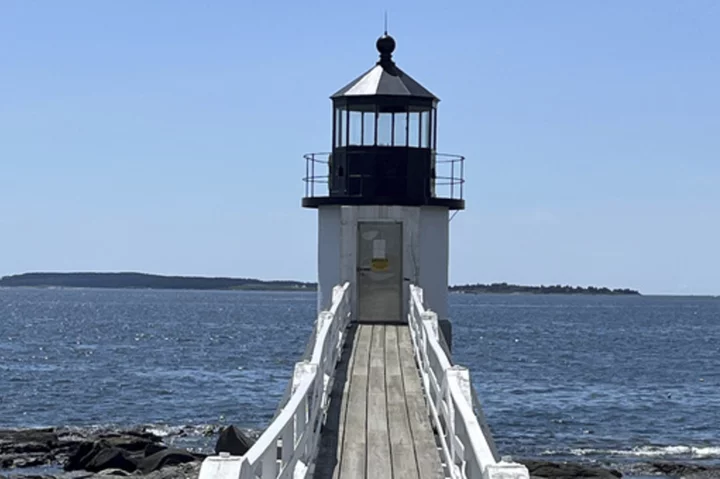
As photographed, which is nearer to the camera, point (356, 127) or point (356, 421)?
point (356, 421)

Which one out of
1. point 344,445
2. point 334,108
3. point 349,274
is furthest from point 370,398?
point 334,108

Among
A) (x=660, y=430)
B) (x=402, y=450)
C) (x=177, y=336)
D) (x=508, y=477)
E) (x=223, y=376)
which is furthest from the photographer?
(x=177, y=336)

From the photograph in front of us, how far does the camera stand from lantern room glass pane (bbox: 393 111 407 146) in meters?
20.8

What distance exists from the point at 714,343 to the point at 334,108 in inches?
2723

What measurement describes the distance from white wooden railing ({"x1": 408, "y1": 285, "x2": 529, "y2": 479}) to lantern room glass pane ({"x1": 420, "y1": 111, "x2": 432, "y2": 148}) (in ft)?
22.2

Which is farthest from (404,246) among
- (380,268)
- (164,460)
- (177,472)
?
(164,460)

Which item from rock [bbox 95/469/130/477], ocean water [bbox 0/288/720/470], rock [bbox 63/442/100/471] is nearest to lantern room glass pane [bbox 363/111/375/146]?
rock [bbox 95/469/130/477]

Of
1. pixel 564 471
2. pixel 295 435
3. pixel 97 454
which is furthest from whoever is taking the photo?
pixel 97 454

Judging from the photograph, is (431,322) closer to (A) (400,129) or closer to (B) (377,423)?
(B) (377,423)

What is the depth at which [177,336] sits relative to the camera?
84.2 m

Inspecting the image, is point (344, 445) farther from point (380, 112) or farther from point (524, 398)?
point (524, 398)

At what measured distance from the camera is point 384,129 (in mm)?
20797

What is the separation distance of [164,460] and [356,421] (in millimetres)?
14139

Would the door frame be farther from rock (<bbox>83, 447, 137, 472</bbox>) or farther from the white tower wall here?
rock (<bbox>83, 447, 137, 472</bbox>)
